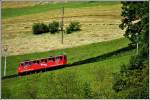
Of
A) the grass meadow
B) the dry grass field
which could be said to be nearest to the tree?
the grass meadow

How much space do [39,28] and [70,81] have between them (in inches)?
370

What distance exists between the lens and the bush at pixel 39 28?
35.7 meters

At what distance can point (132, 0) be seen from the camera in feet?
87.4

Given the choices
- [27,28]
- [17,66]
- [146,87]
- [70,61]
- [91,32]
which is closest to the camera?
[146,87]

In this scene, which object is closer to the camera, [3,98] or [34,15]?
[3,98]

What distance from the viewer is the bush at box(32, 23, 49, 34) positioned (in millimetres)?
35653

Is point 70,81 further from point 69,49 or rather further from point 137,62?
point 69,49

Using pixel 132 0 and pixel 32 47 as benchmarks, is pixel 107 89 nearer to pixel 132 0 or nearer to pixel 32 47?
pixel 132 0

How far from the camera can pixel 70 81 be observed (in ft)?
89.7

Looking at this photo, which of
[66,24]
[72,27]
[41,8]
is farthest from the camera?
[66,24]

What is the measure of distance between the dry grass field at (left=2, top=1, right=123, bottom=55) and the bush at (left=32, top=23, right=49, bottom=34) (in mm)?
366

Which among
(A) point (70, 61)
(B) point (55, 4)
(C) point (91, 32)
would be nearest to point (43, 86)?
(A) point (70, 61)

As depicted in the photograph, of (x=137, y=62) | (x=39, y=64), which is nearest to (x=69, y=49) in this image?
(x=39, y=64)

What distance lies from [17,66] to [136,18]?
30.3 ft
